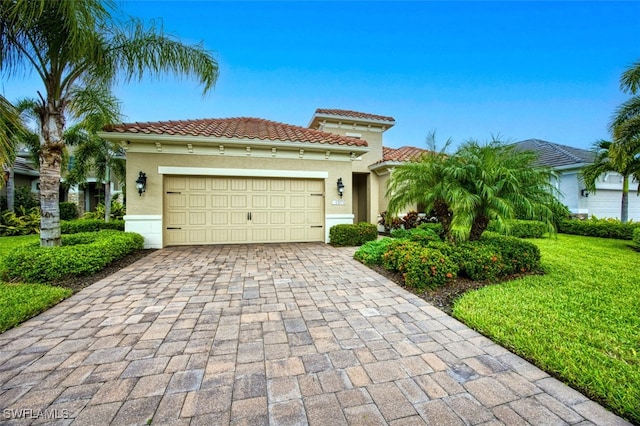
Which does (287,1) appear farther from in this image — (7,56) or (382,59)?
(7,56)

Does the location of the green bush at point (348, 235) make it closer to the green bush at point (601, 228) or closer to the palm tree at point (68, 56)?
the palm tree at point (68, 56)

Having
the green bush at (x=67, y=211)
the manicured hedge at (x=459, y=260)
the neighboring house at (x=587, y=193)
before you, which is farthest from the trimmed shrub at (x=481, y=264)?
the green bush at (x=67, y=211)

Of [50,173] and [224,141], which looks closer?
[50,173]

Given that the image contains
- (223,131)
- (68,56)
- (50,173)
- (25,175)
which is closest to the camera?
(68,56)

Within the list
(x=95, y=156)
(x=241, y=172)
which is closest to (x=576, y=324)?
(x=241, y=172)

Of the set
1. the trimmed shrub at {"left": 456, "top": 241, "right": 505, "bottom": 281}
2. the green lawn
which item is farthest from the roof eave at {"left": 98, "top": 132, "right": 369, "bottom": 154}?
the trimmed shrub at {"left": 456, "top": 241, "right": 505, "bottom": 281}

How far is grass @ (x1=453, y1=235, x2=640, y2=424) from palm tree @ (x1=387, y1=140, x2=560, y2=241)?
1.24 metres

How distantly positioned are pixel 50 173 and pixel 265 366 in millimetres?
6442

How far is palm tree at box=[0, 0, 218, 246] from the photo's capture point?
4555 millimetres

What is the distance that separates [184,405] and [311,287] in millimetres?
2731

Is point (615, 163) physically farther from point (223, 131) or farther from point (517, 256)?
point (223, 131)

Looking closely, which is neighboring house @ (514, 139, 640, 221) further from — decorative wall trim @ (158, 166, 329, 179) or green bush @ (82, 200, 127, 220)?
green bush @ (82, 200, 127, 220)

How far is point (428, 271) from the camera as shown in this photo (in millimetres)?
4301

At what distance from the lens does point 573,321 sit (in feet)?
9.99
